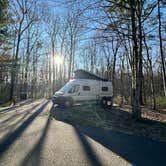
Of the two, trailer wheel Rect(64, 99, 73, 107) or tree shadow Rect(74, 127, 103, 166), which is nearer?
tree shadow Rect(74, 127, 103, 166)

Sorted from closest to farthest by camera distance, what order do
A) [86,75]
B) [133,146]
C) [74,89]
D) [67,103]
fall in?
[133,146]
[67,103]
[74,89]
[86,75]

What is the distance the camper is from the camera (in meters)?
16.4

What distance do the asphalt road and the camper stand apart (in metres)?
8.23

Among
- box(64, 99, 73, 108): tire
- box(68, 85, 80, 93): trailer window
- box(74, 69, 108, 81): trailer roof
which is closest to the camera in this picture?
box(64, 99, 73, 108): tire

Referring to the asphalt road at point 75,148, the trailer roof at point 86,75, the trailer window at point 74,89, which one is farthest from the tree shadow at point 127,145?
the trailer roof at point 86,75

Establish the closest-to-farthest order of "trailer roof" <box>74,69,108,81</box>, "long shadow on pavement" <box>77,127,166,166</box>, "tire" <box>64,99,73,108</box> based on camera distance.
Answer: "long shadow on pavement" <box>77,127,166,166</box>, "tire" <box>64,99,73,108</box>, "trailer roof" <box>74,69,108,81</box>

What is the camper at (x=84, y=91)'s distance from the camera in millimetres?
16391

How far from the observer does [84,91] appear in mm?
17812

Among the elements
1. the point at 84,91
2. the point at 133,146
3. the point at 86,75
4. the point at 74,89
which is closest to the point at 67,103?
the point at 74,89

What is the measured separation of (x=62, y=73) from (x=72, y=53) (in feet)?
24.7

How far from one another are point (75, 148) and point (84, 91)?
39.5 feet

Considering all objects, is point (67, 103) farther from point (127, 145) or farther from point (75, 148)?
point (75, 148)

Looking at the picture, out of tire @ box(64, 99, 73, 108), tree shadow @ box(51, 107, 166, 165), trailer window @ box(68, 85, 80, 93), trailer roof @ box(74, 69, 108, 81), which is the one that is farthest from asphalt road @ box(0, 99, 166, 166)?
trailer roof @ box(74, 69, 108, 81)

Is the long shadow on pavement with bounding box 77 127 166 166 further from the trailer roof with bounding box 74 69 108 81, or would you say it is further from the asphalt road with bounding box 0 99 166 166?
the trailer roof with bounding box 74 69 108 81
